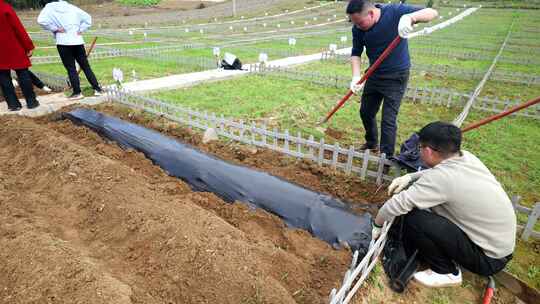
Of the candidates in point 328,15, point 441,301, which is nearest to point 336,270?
point 441,301

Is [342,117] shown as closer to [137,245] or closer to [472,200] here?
[472,200]

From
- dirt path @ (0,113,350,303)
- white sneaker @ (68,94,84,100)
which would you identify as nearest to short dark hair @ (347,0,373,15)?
dirt path @ (0,113,350,303)

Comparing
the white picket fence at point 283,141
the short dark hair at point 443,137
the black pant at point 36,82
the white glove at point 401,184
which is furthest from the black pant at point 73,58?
the short dark hair at point 443,137

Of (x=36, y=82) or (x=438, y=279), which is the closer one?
(x=438, y=279)

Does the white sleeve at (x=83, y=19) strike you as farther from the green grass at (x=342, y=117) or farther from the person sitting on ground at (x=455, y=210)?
the person sitting on ground at (x=455, y=210)

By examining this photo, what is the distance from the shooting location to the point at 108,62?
10.7m

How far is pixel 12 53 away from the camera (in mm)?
5062

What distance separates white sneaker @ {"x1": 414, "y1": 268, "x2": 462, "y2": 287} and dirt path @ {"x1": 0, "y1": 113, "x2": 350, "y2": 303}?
0.62 meters

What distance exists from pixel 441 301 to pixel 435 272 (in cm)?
22

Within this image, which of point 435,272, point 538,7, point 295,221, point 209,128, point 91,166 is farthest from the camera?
point 538,7

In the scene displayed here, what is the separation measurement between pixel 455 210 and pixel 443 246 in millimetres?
319

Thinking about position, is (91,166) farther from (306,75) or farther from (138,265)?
(306,75)

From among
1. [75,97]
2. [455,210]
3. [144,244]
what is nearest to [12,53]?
[75,97]

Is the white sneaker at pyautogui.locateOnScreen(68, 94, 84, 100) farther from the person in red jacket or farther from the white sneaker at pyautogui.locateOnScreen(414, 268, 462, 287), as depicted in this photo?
the white sneaker at pyautogui.locateOnScreen(414, 268, 462, 287)
